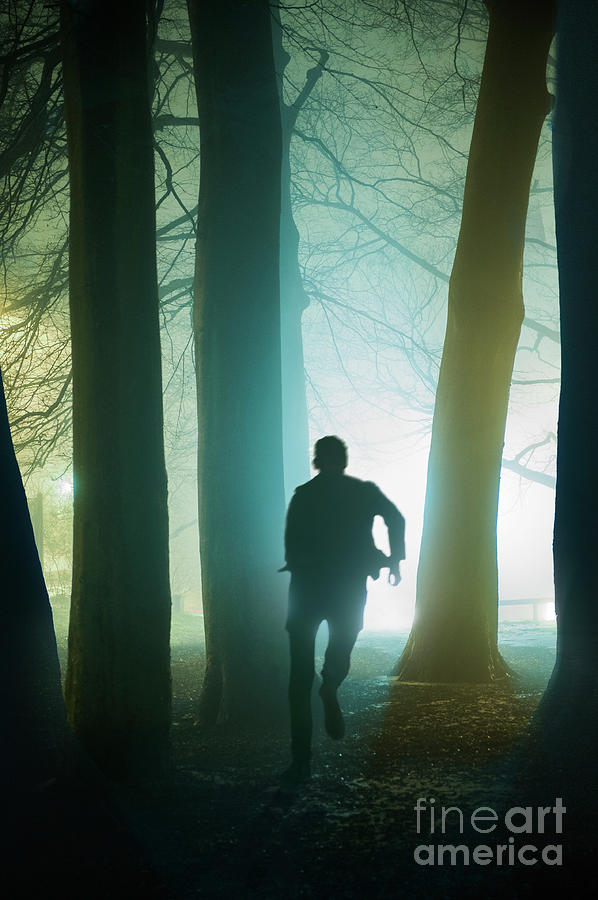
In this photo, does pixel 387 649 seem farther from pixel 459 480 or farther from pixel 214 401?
pixel 214 401

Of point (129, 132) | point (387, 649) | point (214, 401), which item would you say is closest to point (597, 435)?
point (214, 401)

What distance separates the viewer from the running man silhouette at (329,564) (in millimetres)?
4703

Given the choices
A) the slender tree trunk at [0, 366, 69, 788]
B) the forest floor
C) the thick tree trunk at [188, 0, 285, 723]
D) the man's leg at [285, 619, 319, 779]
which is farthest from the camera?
the thick tree trunk at [188, 0, 285, 723]

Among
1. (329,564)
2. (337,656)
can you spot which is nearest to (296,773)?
(337,656)

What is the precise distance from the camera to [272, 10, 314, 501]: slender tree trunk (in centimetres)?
1208

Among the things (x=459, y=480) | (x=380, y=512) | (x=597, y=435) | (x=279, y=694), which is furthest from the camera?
(x=459, y=480)

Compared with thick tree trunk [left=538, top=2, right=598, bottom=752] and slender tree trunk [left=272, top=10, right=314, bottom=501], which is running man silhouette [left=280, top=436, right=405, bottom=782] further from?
slender tree trunk [left=272, top=10, right=314, bottom=501]

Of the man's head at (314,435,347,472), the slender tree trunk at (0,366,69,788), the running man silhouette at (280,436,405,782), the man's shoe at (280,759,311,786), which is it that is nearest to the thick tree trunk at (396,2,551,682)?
the running man silhouette at (280,436,405,782)

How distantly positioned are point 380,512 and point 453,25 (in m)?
8.67

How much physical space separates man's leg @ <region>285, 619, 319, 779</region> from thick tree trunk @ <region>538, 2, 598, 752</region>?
138cm

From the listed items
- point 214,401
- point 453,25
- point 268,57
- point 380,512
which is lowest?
point 380,512

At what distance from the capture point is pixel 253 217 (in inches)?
246

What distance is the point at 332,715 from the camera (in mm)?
4828

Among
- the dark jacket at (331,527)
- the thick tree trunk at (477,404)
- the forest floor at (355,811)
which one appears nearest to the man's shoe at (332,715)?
the forest floor at (355,811)
